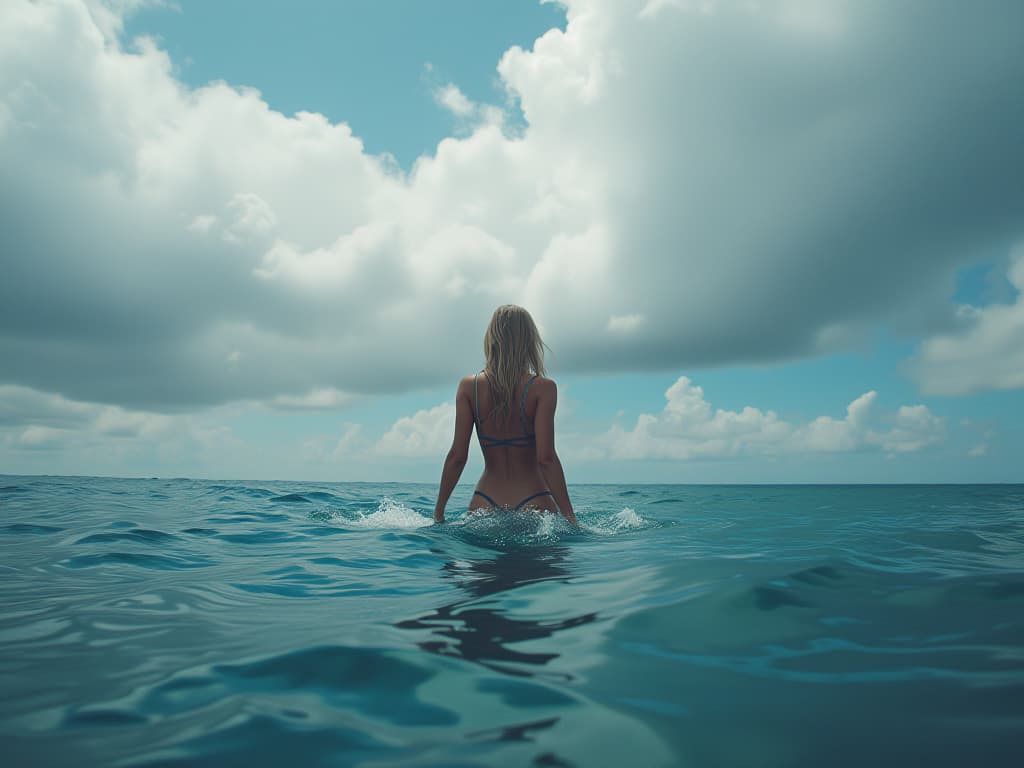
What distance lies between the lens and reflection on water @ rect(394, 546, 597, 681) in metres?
2.24

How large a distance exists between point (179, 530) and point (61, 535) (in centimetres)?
127

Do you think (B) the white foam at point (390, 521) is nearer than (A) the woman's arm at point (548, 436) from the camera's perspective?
No

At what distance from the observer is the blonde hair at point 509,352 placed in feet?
20.2

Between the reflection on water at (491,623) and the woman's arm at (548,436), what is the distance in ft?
5.84

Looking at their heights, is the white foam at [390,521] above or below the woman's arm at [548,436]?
below

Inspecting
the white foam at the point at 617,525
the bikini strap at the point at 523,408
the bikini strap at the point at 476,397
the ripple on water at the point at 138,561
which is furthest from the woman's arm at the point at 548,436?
the ripple on water at the point at 138,561

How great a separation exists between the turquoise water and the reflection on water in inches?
0.8

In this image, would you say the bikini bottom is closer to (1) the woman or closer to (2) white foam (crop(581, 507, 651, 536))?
(1) the woman

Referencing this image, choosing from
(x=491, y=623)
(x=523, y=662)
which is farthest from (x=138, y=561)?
(x=523, y=662)

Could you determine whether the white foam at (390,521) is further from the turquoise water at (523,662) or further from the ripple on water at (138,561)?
the turquoise water at (523,662)

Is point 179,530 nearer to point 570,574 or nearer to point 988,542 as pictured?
point 570,574

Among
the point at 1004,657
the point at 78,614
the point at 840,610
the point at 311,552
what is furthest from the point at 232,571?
the point at 1004,657

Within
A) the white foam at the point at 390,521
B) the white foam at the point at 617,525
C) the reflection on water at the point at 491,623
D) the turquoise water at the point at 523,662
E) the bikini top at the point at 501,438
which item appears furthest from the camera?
the white foam at the point at 390,521

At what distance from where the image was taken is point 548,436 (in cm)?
606
